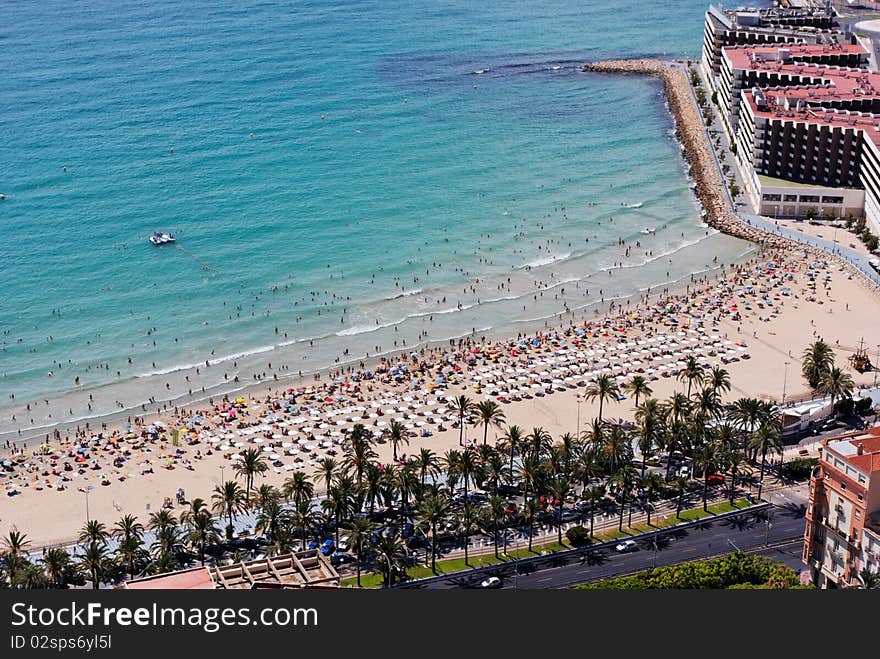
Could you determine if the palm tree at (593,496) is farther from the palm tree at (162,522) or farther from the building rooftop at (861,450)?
the palm tree at (162,522)

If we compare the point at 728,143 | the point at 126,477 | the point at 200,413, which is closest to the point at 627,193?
→ the point at 728,143

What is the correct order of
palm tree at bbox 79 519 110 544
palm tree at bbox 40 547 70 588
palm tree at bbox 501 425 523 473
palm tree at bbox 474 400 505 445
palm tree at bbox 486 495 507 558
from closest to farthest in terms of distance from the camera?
palm tree at bbox 40 547 70 588 < palm tree at bbox 79 519 110 544 < palm tree at bbox 486 495 507 558 < palm tree at bbox 501 425 523 473 < palm tree at bbox 474 400 505 445

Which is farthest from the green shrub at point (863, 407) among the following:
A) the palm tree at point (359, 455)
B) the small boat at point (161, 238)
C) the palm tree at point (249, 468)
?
the small boat at point (161, 238)

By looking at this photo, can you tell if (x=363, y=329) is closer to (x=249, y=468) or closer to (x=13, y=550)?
(x=249, y=468)

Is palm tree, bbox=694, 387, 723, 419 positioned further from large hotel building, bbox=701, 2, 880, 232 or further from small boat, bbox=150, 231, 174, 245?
small boat, bbox=150, 231, 174, 245

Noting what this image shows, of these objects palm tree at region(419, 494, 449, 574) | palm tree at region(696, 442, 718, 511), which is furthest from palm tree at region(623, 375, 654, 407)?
palm tree at region(419, 494, 449, 574)

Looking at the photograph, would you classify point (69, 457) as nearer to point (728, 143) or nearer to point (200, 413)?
point (200, 413)
